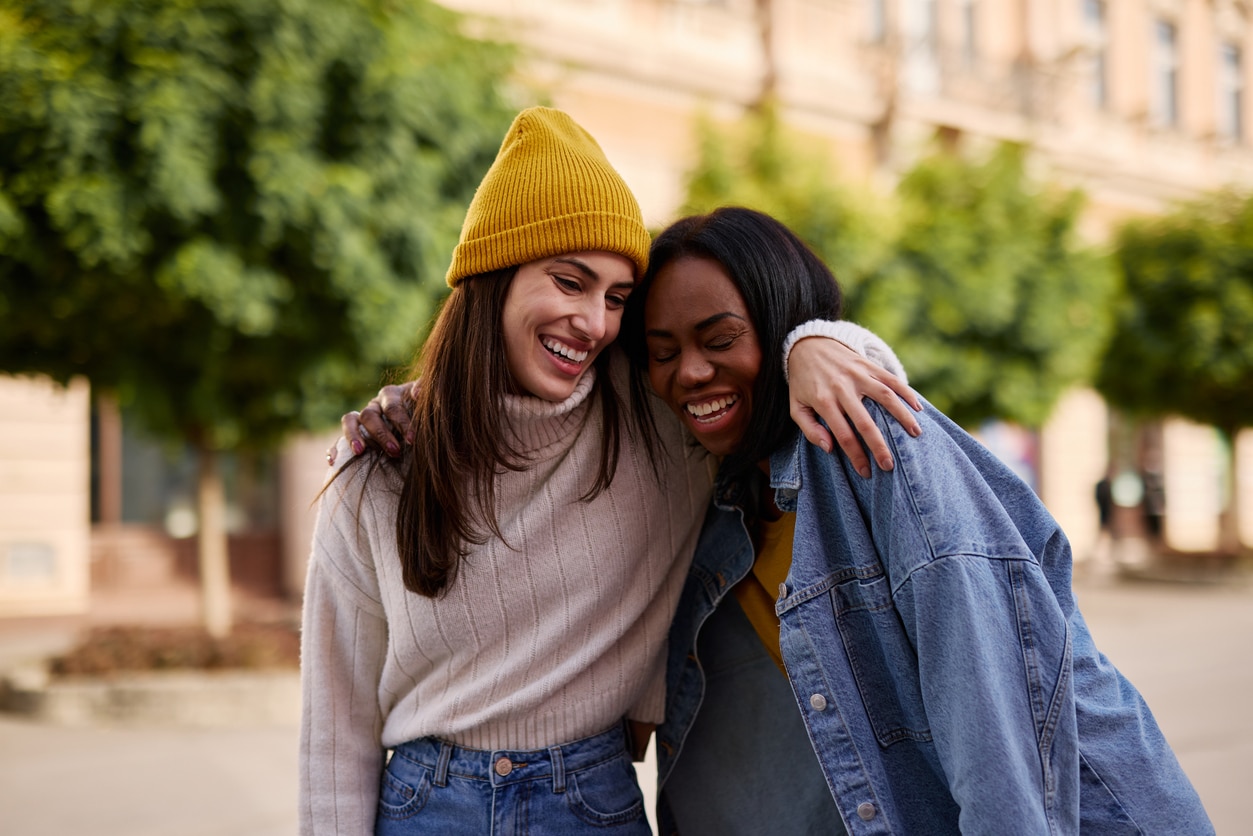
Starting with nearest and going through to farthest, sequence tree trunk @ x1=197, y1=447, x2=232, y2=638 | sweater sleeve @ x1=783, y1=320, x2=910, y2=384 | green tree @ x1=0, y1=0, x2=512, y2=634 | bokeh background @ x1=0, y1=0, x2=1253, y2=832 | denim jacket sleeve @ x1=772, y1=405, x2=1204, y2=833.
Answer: denim jacket sleeve @ x1=772, y1=405, x2=1204, y2=833, sweater sleeve @ x1=783, y1=320, x2=910, y2=384, green tree @ x1=0, y1=0, x2=512, y2=634, bokeh background @ x1=0, y1=0, x2=1253, y2=832, tree trunk @ x1=197, y1=447, x2=232, y2=638

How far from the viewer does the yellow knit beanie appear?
1938 millimetres

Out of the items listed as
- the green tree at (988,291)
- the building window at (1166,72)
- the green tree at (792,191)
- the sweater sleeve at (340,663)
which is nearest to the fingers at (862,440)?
the sweater sleeve at (340,663)

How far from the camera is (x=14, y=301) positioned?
5.83 metres

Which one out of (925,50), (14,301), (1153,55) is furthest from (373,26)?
(1153,55)

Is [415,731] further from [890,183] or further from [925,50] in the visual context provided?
[925,50]

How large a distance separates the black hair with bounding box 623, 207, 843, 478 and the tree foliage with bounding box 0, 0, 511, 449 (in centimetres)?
418

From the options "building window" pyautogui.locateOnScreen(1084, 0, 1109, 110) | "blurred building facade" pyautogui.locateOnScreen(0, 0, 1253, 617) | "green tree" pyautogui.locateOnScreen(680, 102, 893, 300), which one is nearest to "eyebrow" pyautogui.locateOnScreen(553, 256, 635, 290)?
"blurred building facade" pyautogui.locateOnScreen(0, 0, 1253, 617)

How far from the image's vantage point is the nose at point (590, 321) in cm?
191

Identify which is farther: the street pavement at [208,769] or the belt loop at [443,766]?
the street pavement at [208,769]

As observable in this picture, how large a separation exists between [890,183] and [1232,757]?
32.8ft

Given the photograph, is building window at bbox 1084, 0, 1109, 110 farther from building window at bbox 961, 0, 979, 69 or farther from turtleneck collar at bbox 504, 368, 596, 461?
turtleneck collar at bbox 504, 368, 596, 461

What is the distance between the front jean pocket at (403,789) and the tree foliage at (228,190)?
4.09 m

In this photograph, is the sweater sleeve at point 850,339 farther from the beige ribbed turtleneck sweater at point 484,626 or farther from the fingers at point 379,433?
the fingers at point 379,433

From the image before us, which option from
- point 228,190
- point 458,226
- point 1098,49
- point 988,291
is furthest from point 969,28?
point 228,190
